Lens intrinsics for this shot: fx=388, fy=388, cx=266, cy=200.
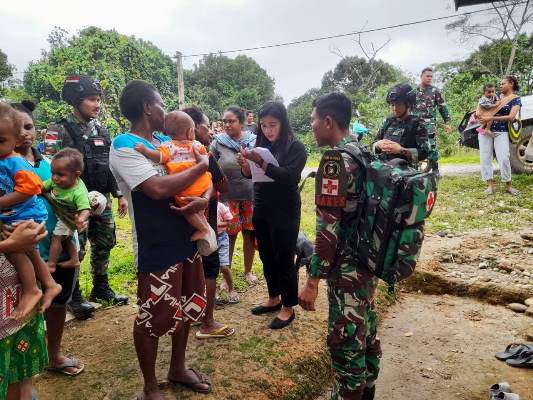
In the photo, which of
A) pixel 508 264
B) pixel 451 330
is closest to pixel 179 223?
pixel 451 330

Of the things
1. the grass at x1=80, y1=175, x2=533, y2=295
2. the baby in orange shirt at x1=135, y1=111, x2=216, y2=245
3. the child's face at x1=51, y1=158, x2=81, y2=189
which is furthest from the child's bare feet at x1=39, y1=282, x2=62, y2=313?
the grass at x1=80, y1=175, x2=533, y2=295

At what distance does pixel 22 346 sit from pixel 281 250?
1804 mm

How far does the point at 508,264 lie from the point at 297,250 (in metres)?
2.61

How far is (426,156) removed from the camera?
3910mm

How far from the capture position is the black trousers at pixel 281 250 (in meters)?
3.02

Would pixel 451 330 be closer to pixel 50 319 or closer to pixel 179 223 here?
pixel 179 223

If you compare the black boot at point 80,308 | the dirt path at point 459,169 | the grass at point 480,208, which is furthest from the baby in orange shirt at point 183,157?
the dirt path at point 459,169

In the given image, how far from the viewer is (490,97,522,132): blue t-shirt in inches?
259

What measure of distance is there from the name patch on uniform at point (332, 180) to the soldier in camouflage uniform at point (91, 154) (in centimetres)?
205

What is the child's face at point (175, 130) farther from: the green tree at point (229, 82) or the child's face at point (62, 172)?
the green tree at point (229, 82)

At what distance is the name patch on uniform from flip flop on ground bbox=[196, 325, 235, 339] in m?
1.50

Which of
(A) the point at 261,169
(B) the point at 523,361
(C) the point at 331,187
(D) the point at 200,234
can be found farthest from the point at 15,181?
(B) the point at 523,361

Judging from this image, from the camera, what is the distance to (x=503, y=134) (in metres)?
6.74

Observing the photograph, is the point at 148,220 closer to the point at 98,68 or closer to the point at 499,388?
the point at 499,388
